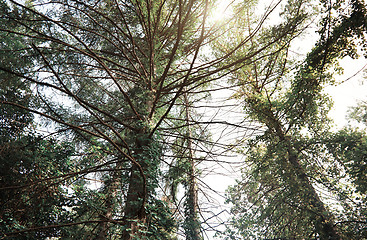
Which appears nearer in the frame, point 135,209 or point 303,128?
point 135,209

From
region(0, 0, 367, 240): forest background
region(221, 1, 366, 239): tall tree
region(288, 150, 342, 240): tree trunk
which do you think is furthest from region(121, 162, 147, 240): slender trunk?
region(288, 150, 342, 240): tree trunk

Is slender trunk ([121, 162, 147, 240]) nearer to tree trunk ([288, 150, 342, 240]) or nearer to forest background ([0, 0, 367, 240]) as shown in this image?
forest background ([0, 0, 367, 240])

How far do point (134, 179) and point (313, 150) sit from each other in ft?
18.6

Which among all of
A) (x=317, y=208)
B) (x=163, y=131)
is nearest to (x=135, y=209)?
(x=163, y=131)

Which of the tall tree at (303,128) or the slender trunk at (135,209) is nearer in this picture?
the slender trunk at (135,209)

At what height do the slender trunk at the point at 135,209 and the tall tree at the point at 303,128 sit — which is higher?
the tall tree at the point at 303,128

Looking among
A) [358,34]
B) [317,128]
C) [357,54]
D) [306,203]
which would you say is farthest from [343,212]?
[358,34]

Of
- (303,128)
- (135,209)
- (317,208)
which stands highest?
(303,128)

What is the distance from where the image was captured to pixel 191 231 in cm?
523

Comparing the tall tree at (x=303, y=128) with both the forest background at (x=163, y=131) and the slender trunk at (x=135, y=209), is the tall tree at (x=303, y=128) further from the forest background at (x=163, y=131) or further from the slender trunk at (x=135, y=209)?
the slender trunk at (x=135, y=209)

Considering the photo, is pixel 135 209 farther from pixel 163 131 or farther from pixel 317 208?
pixel 317 208

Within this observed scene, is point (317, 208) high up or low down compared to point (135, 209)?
up

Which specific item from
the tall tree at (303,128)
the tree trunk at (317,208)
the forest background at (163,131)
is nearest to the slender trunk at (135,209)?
the forest background at (163,131)

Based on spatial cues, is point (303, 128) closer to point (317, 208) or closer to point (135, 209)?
point (317, 208)
